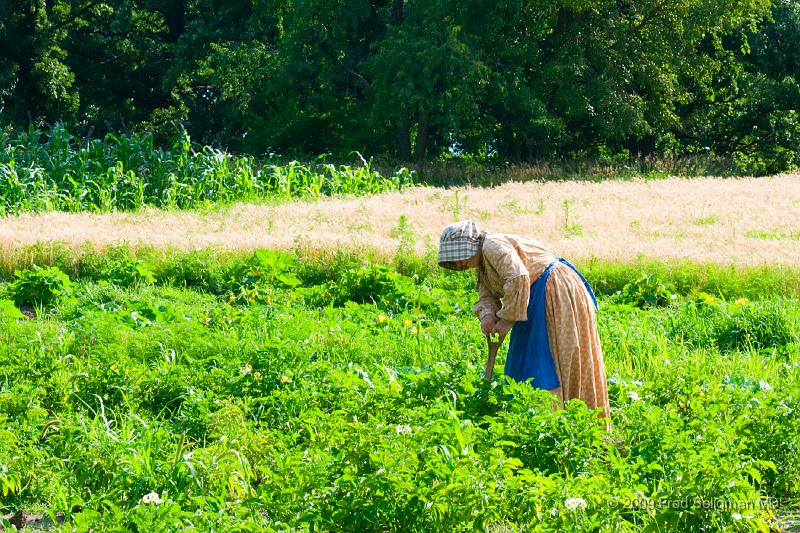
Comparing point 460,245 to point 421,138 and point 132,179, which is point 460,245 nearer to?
point 132,179

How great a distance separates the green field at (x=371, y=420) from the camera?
425 cm

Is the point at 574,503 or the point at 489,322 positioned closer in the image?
the point at 574,503

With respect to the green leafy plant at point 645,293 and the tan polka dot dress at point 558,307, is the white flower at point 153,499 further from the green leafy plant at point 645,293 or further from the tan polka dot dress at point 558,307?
the green leafy plant at point 645,293

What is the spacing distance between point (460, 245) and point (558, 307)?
2.16ft

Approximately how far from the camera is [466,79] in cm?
2348

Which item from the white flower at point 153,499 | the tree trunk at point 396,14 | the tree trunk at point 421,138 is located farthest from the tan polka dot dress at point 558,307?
the tree trunk at point 396,14

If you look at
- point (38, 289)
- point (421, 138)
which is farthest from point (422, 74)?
point (38, 289)

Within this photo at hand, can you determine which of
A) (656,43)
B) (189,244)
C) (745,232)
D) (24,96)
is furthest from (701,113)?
(189,244)

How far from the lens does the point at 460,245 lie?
5.42m

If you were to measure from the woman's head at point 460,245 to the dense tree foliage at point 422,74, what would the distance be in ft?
60.1

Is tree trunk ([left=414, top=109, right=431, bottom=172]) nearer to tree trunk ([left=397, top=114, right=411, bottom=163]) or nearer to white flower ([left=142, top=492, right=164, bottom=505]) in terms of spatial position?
tree trunk ([left=397, top=114, right=411, bottom=163])

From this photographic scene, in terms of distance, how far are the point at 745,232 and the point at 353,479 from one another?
1096 centimetres

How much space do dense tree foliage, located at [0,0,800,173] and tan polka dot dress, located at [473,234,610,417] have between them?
18.1m

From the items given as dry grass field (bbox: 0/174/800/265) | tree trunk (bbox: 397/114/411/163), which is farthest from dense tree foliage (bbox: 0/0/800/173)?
dry grass field (bbox: 0/174/800/265)
